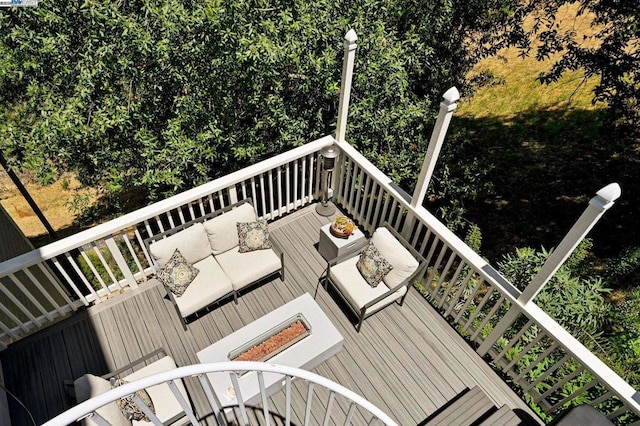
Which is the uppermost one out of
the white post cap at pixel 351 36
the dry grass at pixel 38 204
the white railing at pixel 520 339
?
the dry grass at pixel 38 204

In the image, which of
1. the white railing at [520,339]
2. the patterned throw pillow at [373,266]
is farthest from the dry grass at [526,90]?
the patterned throw pillow at [373,266]

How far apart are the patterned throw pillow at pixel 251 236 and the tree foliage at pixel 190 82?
136cm

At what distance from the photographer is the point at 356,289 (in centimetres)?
415

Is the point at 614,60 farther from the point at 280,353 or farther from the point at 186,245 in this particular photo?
the point at 186,245

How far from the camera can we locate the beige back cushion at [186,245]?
4051 mm

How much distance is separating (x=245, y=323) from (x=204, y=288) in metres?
0.65

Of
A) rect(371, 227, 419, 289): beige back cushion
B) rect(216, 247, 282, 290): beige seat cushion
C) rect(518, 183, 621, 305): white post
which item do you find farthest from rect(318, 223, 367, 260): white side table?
rect(518, 183, 621, 305): white post

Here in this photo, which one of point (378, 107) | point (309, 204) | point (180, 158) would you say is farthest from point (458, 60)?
point (180, 158)

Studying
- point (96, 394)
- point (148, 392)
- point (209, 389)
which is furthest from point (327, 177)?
point (209, 389)

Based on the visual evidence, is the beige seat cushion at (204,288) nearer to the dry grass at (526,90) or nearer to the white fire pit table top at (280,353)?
the white fire pit table top at (280,353)

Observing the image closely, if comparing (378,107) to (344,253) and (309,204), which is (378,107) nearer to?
(309,204)

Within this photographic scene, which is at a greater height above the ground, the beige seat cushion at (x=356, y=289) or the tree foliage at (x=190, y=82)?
the tree foliage at (x=190, y=82)

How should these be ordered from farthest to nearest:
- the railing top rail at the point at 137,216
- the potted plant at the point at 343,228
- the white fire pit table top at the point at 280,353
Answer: the potted plant at the point at 343,228 < the railing top rail at the point at 137,216 < the white fire pit table top at the point at 280,353

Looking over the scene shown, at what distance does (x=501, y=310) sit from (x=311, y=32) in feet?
14.5
